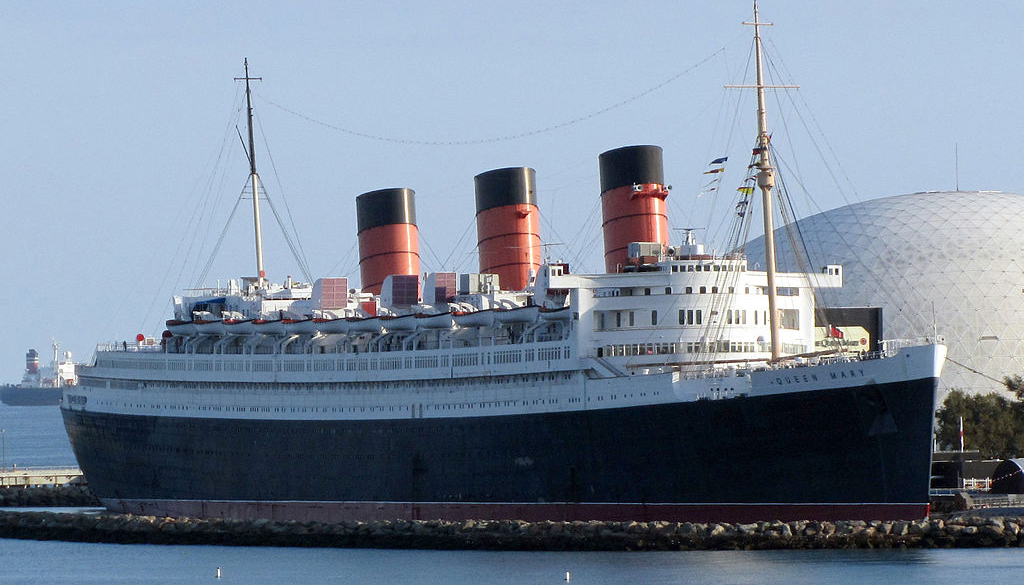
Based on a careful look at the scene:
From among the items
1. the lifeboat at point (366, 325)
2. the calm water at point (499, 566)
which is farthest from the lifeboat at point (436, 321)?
the calm water at point (499, 566)

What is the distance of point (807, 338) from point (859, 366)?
10.2 m

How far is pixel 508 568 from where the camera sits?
55.7m

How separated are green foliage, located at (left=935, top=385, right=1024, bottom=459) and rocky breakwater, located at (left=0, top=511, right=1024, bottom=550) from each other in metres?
25.6

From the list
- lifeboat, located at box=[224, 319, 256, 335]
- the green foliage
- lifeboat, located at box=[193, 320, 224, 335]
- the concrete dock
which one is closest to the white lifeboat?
lifeboat, located at box=[224, 319, 256, 335]

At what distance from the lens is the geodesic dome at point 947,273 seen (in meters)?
102

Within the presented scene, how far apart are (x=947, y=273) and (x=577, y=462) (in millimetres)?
49032

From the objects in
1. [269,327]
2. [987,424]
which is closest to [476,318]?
[269,327]

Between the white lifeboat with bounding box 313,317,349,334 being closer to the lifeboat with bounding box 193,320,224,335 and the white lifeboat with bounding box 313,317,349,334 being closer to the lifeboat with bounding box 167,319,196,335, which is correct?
the lifeboat with bounding box 193,320,224,335

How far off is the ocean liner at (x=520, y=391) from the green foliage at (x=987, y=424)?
1771 cm

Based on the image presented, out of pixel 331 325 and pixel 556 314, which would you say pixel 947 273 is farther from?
pixel 556 314

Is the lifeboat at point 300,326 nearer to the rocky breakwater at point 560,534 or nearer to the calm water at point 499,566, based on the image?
the rocky breakwater at point 560,534

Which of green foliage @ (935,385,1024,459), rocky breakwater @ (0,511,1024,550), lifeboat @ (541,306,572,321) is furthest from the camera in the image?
green foliage @ (935,385,1024,459)

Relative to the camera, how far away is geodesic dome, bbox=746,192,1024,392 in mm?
102312

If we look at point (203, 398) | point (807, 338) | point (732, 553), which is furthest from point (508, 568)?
point (203, 398)
